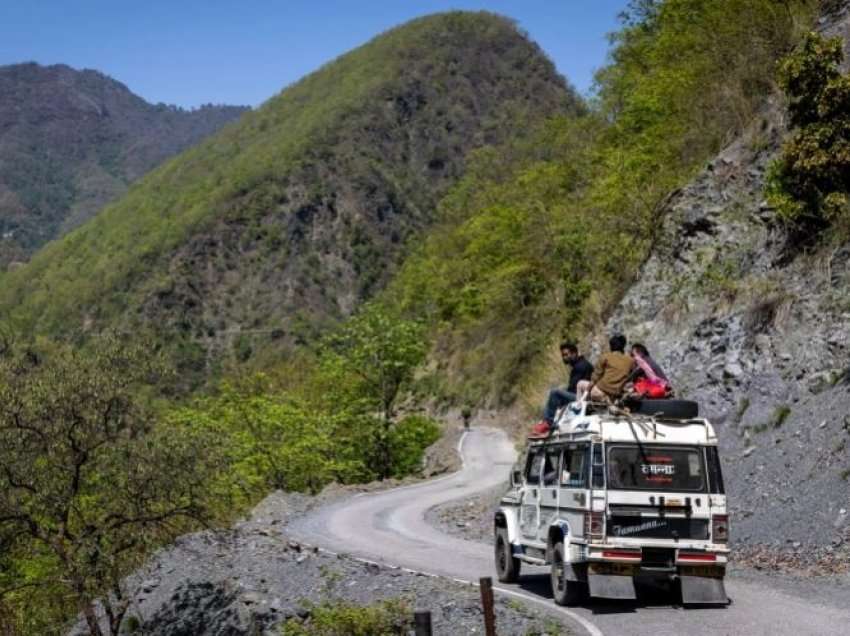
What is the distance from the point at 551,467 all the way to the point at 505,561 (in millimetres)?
2318

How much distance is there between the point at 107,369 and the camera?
58.6 ft

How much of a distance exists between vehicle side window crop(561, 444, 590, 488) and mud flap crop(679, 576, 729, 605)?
1665 millimetres

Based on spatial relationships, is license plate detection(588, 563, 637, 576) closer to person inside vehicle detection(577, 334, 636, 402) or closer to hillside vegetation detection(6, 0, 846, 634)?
person inside vehicle detection(577, 334, 636, 402)

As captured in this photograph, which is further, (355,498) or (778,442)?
(355,498)

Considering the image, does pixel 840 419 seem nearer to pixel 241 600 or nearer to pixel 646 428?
pixel 646 428

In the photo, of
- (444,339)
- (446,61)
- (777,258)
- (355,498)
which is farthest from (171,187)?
(777,258)

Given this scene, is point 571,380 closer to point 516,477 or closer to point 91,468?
point 516,477

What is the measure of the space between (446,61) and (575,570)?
18803 cm

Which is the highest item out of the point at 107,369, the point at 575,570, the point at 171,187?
the point at 171,187

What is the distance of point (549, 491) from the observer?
536 inches

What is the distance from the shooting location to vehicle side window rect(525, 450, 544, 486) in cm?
1416

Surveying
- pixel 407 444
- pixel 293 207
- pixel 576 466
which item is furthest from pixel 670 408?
pixel 293 207

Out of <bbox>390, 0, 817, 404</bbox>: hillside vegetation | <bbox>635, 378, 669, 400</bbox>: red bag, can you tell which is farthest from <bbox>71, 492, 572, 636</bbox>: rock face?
<bbox>390, 0, 817, 404</bbox>: hillside vegetation

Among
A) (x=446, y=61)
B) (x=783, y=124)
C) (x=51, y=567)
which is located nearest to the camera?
(x=51, y=567)
